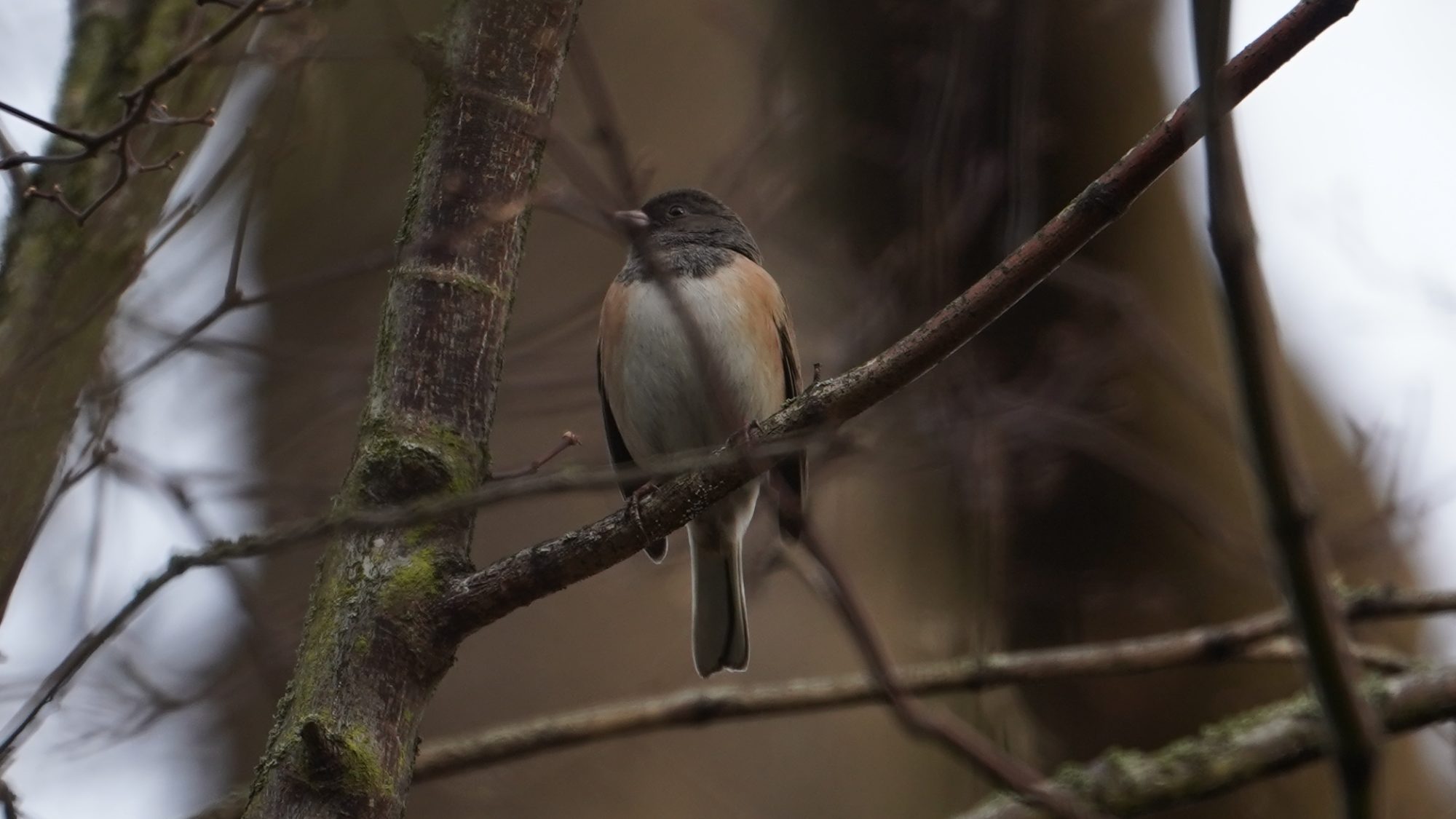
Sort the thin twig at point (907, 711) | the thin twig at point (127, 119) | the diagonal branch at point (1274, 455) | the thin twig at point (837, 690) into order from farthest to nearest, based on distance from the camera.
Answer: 1. the thin twig at point (837, 690)
2. the thin twig at point (127, 119)
3. the thin twig at point (907, 711)
4. the diagonal branch at point (1274, 455)

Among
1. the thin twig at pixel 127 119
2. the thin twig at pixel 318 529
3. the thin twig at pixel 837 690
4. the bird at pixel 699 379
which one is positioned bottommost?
the thin twig at pixel 318 529

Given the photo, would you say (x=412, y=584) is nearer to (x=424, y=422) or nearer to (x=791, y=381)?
(x=424, y=422)

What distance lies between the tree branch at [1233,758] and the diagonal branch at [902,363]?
3.15 feet

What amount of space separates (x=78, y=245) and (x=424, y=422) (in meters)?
0.90

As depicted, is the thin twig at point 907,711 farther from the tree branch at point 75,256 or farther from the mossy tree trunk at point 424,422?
the tree branch at point 75,256

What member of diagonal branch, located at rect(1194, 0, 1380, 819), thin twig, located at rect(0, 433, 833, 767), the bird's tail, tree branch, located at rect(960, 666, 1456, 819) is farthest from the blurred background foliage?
diagonal branch, located at rect(1194, 0, 1380, 819)

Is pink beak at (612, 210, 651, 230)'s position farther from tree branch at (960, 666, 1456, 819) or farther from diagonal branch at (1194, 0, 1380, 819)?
tree branch at (960, 666, 1456, 819)

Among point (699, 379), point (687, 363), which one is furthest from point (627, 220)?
point (687, 363)

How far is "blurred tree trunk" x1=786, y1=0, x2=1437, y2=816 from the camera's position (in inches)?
136

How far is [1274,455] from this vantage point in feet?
2.95

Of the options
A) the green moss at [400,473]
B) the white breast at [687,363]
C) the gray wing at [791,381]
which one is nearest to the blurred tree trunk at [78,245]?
the green moss at [400,473]

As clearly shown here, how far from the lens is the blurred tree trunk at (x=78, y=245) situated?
2.19 m

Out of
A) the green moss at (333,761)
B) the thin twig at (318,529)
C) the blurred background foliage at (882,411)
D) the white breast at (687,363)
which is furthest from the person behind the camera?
the blurred background foliage at (882,411)

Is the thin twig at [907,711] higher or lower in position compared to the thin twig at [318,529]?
lower
